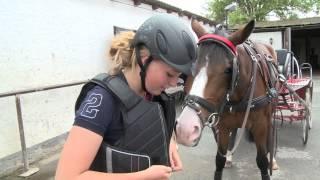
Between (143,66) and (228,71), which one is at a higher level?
(143,66)

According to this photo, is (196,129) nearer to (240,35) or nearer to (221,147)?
(240,35)

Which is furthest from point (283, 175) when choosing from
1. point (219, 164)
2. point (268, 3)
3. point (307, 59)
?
point (268, 3)

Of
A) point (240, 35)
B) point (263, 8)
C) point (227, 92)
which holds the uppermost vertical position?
point (263, 8)

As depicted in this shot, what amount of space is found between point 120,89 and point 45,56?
460 cm

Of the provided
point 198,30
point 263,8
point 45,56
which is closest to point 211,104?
point 198,30

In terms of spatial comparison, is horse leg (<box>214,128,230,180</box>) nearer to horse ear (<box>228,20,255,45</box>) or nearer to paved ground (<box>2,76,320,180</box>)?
paved ground (<box>2,76,320,180</box>)

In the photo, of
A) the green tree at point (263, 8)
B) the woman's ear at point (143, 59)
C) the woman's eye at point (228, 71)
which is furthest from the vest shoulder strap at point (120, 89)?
the green tree at point (263, 8)

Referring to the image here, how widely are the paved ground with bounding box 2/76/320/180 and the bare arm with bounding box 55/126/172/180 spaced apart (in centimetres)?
345

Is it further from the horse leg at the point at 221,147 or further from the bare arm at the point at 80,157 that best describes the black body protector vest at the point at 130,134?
the horse leg at the point at 221,147

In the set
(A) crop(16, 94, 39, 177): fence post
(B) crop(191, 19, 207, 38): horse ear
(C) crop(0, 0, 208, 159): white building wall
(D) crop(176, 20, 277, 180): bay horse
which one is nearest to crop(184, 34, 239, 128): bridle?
(D) crop(176, 20, 277, 180): bay horse

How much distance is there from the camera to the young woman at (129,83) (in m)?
1.32

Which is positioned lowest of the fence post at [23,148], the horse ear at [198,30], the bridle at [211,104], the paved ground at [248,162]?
the paved ground at [248,162]

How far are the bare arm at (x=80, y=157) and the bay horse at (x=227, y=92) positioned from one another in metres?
0.97

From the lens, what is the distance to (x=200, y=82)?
2709 mm
